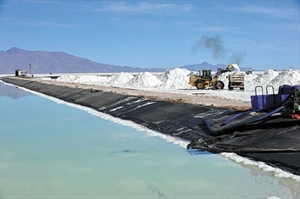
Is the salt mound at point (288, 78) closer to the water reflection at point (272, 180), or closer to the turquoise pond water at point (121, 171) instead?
the turquoise pond water at point (121, 171)

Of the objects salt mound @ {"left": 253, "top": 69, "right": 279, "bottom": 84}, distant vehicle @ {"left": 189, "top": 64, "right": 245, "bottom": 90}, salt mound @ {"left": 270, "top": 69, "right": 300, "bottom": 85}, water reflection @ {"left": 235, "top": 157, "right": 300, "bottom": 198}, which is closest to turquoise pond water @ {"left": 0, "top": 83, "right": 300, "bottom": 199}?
water reflection @ {"left": 235, "top": 157, "right": 300, "bottom": 198}

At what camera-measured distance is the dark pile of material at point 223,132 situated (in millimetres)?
9969

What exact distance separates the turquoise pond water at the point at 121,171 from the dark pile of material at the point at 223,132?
1.92 feet

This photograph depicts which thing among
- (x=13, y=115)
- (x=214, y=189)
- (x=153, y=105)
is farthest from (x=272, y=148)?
(x=13, y=115)

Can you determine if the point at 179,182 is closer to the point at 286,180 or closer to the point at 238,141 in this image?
the point at 286,180

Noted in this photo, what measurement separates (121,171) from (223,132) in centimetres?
412

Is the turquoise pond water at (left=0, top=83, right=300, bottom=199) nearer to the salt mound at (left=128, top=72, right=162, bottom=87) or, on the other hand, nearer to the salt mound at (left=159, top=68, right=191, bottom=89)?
the salt mound at (left=159, top=68, right=191, bottom=89)

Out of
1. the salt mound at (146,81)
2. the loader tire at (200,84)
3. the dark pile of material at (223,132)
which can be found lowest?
the dark pile of material at (223,132)

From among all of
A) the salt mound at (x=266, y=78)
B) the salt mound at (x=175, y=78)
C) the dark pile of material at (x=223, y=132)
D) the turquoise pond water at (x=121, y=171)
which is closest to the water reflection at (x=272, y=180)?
the turquoise pond water at (x=121, y=171)

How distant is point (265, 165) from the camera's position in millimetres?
9453

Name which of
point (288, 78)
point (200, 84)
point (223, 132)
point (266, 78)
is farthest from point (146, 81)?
point (223, 132)

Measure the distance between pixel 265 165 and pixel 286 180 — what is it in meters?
1.13

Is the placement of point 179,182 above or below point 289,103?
below

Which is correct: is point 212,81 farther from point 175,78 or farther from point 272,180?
point 272,180
